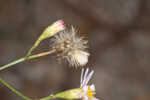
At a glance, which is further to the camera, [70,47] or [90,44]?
[90,44]

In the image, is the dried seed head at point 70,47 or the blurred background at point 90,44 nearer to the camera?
the dried seed head at point 70,47

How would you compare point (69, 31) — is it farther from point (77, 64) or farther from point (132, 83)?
point (132, 83)

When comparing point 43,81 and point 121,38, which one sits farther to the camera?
point 121,38

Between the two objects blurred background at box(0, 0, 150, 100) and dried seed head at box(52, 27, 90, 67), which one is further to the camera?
blurred background at box(0, 0, 150, 100)

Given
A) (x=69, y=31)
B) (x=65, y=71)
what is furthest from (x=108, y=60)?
(x=69, y=31)
